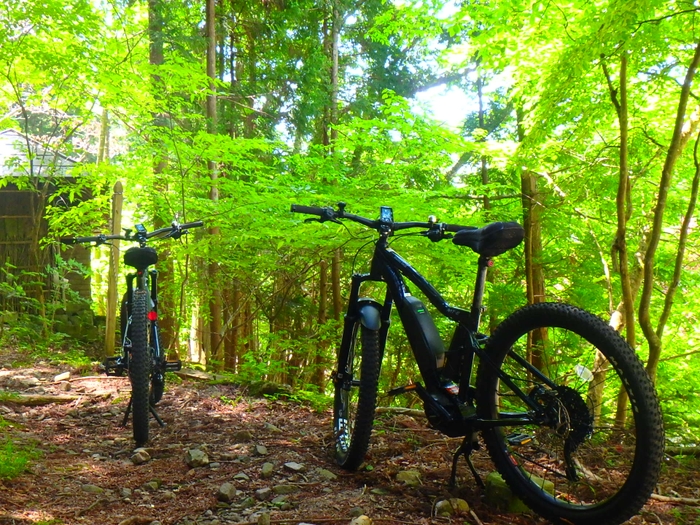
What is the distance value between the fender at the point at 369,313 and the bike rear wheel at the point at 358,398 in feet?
0.09

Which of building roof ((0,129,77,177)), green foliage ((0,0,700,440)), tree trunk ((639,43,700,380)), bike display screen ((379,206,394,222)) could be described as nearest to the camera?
bike display screen ((379,206,394,222))

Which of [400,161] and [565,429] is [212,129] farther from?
[565,429]

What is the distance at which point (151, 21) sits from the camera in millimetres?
7242

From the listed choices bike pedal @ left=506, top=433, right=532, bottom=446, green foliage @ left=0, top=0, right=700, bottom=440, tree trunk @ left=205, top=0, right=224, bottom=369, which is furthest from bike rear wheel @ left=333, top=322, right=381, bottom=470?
tree trunk @ left=205, top=0, right=224, bottom=369

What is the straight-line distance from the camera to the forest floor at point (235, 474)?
206 cm

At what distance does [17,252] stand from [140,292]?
28.0ft

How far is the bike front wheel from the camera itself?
1.62 meters

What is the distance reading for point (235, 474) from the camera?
8.50 feet

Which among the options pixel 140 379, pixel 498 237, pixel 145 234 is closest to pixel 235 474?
pixel 140 379

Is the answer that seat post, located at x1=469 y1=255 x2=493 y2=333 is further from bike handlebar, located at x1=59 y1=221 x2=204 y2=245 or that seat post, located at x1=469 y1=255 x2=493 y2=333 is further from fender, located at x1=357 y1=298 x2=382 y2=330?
bike handlebar, located at x1=59 y1=221 x2=204 y2=245

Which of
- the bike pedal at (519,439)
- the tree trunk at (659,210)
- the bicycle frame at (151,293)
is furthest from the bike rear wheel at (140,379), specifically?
the tree trunk at (659,210)

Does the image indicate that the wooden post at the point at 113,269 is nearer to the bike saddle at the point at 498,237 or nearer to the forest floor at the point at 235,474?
the forest floor at the point at 235,474

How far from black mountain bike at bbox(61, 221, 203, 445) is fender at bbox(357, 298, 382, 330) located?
1479mm

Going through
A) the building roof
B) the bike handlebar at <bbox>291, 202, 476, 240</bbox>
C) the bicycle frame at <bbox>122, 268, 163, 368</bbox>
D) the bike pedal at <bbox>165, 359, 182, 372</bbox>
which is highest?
the building roof
